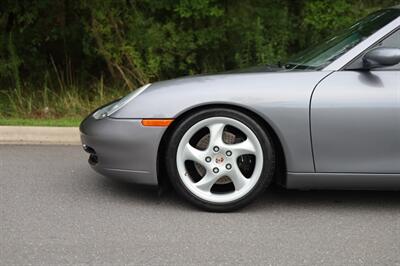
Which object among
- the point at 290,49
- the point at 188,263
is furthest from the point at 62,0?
the point at 188,263

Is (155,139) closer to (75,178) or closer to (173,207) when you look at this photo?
(173,207)

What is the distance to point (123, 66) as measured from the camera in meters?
9.53

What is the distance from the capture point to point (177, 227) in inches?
147

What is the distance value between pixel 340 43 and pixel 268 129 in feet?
3.04

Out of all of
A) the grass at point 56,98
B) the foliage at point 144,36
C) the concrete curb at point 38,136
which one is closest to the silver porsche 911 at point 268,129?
the concrete curb at point 38,136

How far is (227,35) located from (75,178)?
5.53 meters

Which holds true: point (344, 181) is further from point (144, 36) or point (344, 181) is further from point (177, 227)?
point (144, 36)

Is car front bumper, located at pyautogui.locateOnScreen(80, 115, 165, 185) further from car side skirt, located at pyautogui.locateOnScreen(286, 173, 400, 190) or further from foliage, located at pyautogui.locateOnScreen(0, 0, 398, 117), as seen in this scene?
foliage, located at pyautogui.locateOnScreen(0, 0, 398, 117)

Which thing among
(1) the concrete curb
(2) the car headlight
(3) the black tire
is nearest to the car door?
(3) the black tire

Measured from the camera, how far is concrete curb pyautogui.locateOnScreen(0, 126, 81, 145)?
6.32 metres

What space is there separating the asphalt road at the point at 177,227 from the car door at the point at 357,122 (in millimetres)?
404

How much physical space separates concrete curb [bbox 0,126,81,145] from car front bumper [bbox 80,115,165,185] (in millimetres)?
2316

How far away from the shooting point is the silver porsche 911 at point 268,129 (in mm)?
3777

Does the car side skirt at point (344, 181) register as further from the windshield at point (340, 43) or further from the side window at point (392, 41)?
the side window at point (392, 41)
